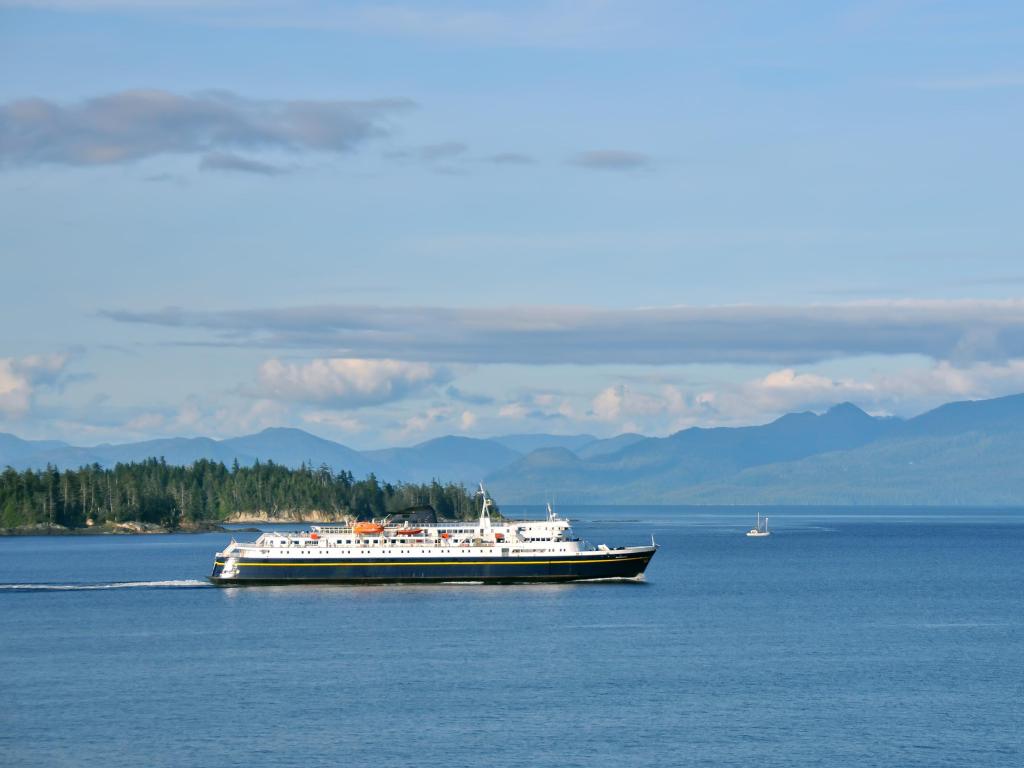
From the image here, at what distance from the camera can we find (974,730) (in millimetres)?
76438

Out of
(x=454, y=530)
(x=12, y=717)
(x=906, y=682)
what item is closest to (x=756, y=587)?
(x=454, y=530)

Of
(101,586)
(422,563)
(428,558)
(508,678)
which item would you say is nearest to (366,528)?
(422,563)

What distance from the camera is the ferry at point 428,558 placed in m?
156

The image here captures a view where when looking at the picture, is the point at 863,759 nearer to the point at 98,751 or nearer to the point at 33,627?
the point at 98,751

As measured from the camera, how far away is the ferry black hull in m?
156

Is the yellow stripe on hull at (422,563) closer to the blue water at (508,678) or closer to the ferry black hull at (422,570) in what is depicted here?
the ferry black hull at (422,570)

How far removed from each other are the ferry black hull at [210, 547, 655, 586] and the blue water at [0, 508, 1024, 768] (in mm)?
5217

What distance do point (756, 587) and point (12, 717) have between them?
99.7 m

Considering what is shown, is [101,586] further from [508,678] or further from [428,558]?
[508,678]

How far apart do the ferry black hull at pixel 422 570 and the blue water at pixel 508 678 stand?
17.1ft

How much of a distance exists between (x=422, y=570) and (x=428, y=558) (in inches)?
55.5

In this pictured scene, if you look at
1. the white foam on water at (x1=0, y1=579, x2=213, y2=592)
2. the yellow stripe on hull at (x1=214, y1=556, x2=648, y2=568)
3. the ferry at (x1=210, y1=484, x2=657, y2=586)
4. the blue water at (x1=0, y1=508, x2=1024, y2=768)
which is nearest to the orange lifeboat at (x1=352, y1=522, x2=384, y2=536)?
the ferry at (x1=210, y1=484, x2=657, y2=586)

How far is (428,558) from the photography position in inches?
6176

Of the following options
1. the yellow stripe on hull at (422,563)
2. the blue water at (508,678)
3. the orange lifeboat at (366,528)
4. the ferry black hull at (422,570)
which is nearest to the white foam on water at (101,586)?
the ferry black hull at (422,570)
